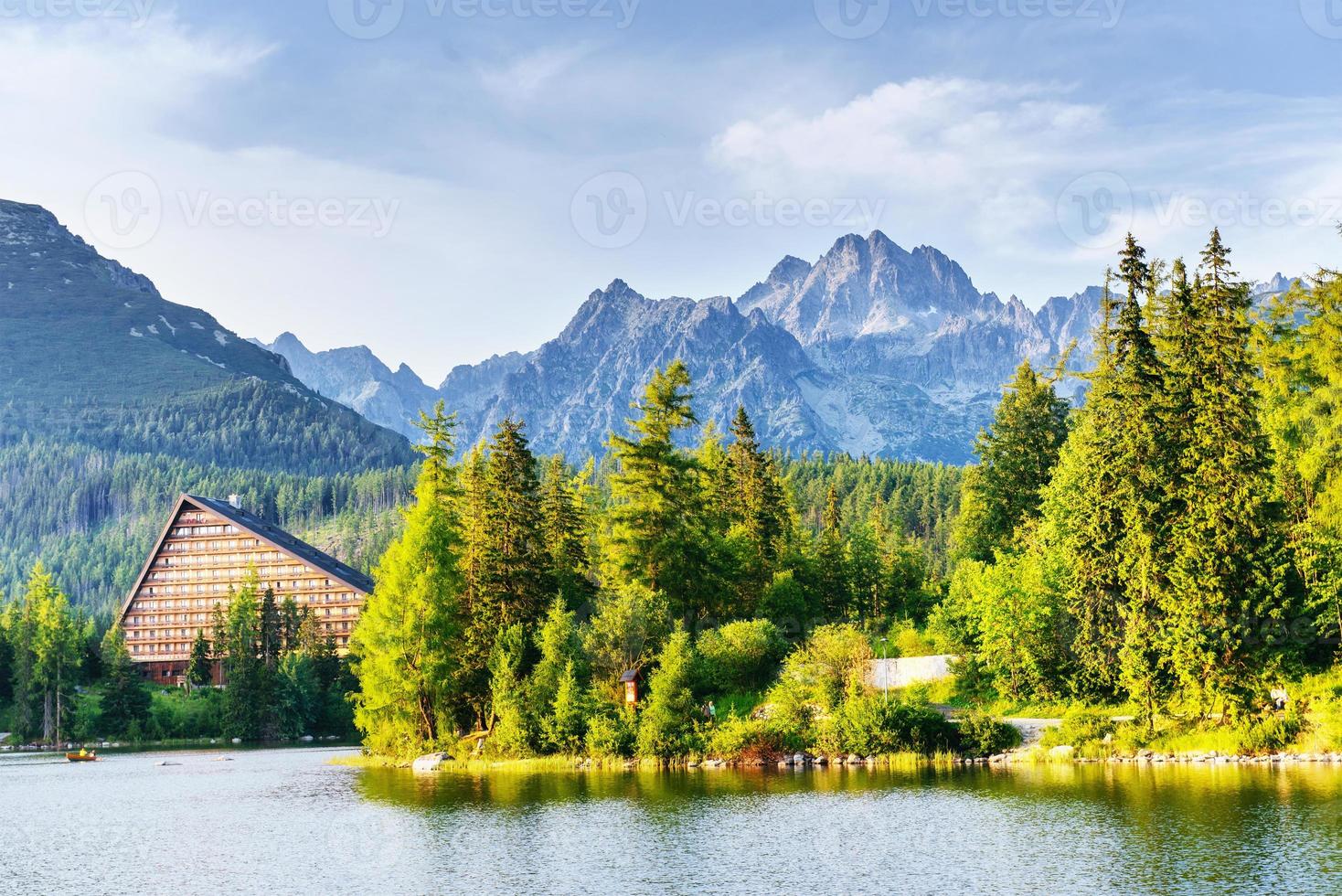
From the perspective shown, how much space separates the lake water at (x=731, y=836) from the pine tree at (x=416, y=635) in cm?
1218

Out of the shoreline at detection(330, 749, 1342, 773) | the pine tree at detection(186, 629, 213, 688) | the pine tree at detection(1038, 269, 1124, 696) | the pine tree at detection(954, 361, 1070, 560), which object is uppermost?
the pine tree at detection(954, 361, 1070, 560)

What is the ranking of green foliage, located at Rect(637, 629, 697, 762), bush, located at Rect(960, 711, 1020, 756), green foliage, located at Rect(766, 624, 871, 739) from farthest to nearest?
green foliage, located at Rect(637, 629, 697, 762) → green foliage, located at Rect(766, 624, 871, 739) → bush, located at Rect(960, 711, 1020, 756)

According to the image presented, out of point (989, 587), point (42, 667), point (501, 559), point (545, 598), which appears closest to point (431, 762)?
point (545, 598)

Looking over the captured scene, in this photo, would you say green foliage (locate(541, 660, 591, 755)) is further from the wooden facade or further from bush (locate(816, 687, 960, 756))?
the wooden facade

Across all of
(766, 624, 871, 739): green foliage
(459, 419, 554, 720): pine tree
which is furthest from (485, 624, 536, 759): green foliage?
(766, 624, 871, 739): green foliage

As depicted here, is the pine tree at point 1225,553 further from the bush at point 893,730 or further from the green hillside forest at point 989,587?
the bush at point 893,730

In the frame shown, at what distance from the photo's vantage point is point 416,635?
69.3 m

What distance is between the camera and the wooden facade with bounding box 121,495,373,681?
171 m

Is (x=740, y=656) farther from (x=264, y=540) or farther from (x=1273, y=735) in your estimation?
(x=264, y=540)

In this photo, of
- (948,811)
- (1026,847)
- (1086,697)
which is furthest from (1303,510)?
(1026,847)

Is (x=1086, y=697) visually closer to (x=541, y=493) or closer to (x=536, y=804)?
(x=536, y=804)

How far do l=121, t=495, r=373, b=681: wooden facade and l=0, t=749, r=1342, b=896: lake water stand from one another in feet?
380

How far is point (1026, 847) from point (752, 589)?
52.2 m

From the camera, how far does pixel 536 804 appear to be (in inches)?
1863
